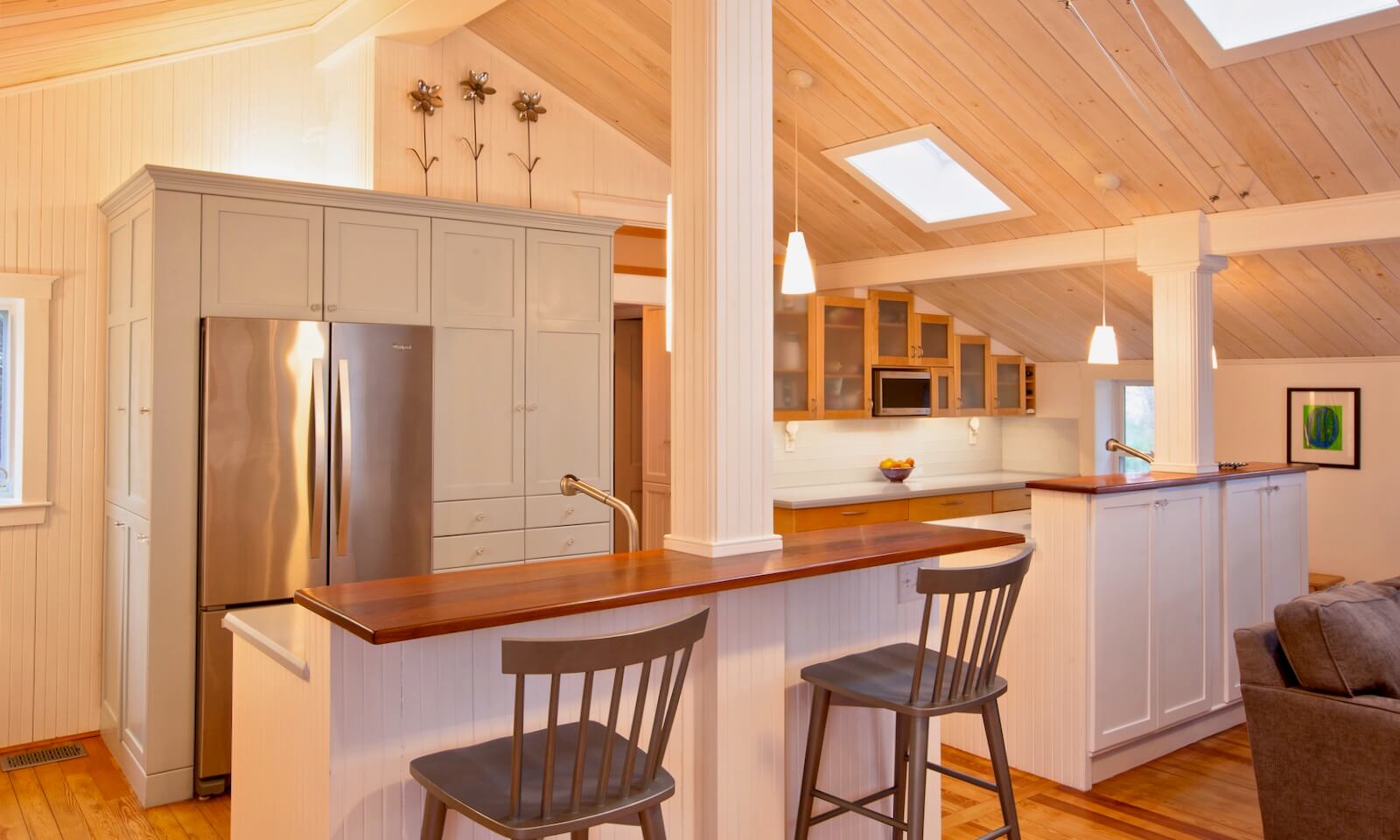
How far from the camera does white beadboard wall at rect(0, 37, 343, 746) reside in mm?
4051

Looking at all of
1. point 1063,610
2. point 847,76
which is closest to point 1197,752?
point 1063,610

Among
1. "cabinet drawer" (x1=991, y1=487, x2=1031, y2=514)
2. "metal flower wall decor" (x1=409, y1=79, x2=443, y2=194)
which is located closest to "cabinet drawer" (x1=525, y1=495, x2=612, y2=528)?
"metal flower wall decor" (x1=409, y1=79, x2=443, y2=194)

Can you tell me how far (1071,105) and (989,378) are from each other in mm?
3073

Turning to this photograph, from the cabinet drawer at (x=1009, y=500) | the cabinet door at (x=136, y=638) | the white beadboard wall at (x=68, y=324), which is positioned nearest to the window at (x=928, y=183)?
the cabinet drawer at (x=1009, y=500)

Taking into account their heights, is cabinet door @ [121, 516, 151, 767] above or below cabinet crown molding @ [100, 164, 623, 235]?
below

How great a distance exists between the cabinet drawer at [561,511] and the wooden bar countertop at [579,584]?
181 cm

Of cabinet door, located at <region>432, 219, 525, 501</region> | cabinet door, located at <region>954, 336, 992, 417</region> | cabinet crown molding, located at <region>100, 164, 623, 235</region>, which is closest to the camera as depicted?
cabinet crown molding, located at <region>100, 164, 623, 235</region>

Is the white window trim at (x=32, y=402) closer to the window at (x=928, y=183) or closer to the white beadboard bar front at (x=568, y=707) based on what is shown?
the white beadboard bar front at (x=568, y=707)

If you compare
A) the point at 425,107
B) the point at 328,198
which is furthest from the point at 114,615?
the point at 425,107

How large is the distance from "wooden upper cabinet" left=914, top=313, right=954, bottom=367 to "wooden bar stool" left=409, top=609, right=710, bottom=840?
16.6ft

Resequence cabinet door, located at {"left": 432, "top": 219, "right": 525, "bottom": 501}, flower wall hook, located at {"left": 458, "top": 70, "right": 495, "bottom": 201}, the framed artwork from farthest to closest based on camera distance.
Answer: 1. the framed artwork
2. flower wall hook, located at {"left": 458, "top": 70, "right": 495, "bottom": 201}
3. cabinet door, located at {"left": 432, "top": 219, "right": 525, "bottom": 501}

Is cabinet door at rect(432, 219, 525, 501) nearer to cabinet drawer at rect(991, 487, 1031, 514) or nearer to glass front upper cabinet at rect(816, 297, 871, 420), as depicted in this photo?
glass front upper cabinet at rect(816, 297, 871, 420)

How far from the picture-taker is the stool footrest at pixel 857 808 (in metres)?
2.34

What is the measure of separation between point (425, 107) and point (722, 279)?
9.26ft
